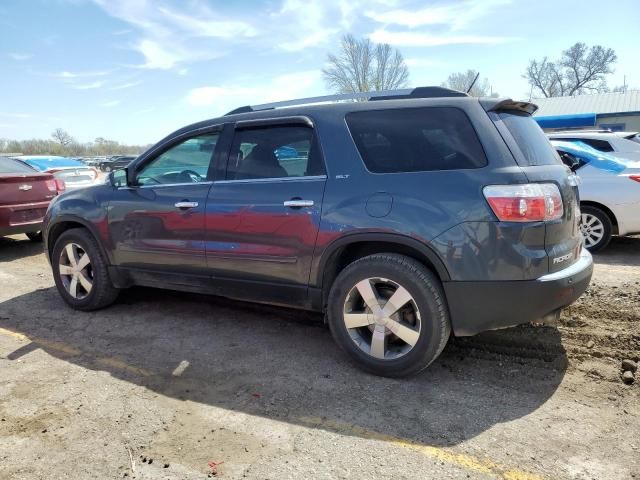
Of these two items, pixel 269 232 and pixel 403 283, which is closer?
pixel 403 283

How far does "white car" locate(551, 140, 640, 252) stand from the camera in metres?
6.38

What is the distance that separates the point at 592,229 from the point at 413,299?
477cm

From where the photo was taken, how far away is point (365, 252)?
3.42 metres

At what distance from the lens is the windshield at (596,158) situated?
659 cm

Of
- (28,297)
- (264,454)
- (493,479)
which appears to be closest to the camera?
(493,479)

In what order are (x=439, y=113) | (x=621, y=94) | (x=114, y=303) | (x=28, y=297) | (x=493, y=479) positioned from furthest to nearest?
(x=621, y=94) → (x=28, y=297) → (x=114, y=303) → (x=439, y=113) → (x=493, y=479)

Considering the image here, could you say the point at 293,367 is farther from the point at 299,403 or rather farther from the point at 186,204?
the point at 186,204

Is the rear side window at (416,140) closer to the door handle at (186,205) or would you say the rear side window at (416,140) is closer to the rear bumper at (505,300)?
the rear bumper at (505,300)

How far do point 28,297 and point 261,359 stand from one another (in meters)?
3.26

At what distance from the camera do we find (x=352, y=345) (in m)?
→ 3.34

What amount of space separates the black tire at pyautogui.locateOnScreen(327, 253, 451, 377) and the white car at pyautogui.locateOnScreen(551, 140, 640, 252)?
422 centimetres

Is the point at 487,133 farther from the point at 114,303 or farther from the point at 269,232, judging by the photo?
the point at 114,303

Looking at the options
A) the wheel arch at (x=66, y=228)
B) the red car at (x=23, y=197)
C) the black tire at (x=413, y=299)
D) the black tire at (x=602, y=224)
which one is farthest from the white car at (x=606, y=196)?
the red car at (x=23, y=197)

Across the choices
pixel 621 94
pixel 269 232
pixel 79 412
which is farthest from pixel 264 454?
pixel 621 94
